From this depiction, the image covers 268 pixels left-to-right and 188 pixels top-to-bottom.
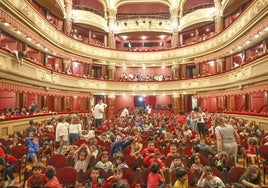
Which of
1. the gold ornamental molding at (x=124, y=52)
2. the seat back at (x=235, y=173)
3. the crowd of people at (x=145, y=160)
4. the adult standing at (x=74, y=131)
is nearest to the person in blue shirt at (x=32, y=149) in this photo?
the crowd of people at (x=145, y=160)

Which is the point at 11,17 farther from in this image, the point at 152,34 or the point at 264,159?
the point at 152,34

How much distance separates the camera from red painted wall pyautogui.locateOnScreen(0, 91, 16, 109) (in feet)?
46.6

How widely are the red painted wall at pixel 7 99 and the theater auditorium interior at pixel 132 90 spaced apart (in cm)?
6

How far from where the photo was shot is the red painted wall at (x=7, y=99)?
46.6ft

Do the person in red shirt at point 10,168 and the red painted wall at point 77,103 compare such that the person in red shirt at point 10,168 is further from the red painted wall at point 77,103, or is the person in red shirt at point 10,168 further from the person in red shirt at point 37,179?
the red painted wall at point 77,103

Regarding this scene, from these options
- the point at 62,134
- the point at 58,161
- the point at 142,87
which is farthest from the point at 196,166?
the point at 142,87

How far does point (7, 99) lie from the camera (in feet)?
47.6

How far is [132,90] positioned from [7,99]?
10427mm

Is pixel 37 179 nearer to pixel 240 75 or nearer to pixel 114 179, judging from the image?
pixel 114 179

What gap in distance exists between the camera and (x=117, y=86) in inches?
844

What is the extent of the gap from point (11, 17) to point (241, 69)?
11.3 metres

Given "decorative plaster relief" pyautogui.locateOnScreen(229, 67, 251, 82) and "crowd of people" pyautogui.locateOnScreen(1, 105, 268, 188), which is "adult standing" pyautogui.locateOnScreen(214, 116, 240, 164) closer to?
"crowd of people" pyautogui.locateOnScreen(1, 105, 268, 188)

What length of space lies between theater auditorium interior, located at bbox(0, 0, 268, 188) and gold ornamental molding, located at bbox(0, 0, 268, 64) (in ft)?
0.27

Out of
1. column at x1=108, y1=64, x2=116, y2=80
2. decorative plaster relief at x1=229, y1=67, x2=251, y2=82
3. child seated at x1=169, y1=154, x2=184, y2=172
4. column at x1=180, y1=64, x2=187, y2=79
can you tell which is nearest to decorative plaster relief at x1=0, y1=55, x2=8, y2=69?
child seated at x1=169, y1=154, x2=184, y2=172
